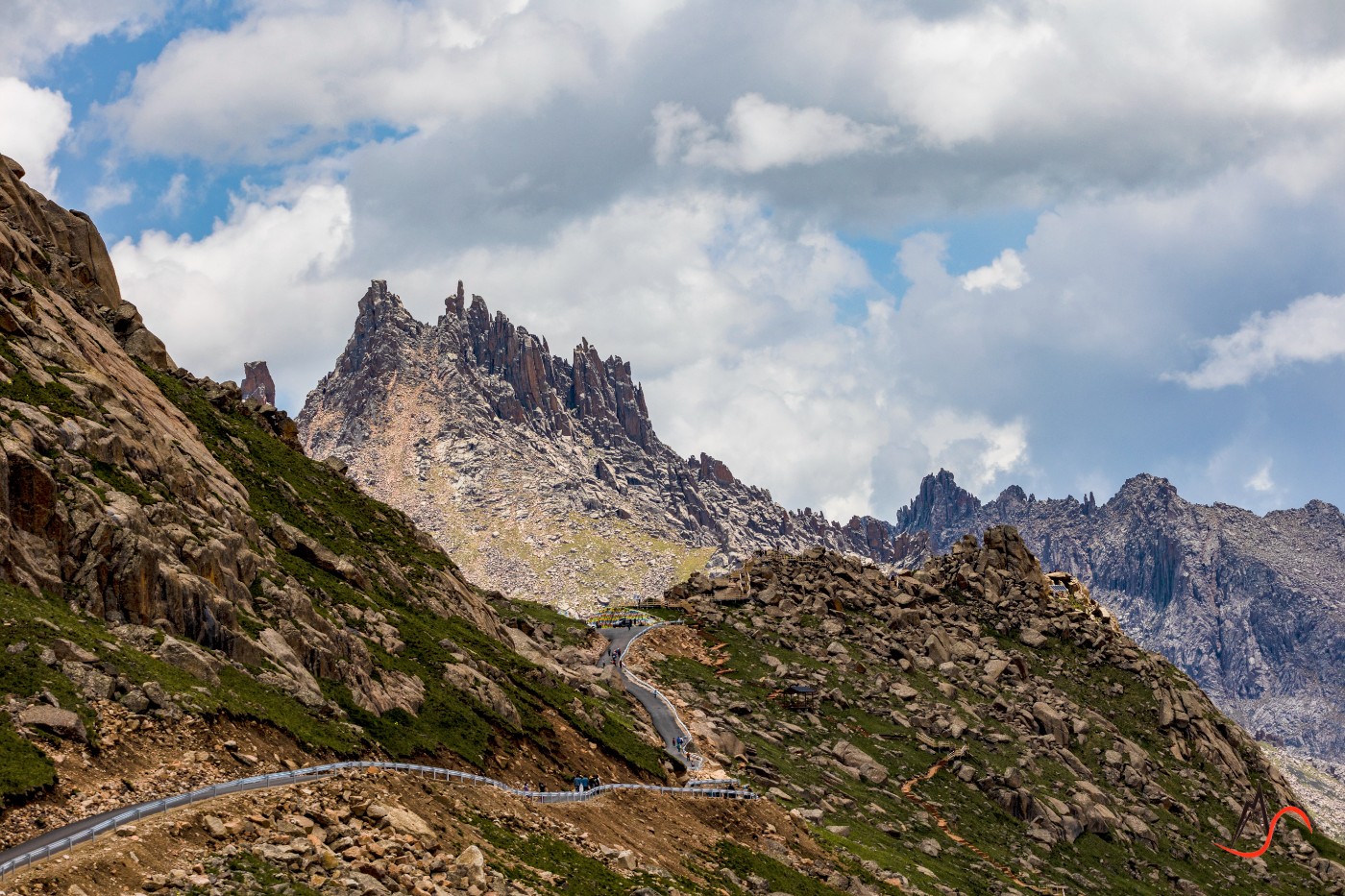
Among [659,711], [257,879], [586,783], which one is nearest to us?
[257,879]

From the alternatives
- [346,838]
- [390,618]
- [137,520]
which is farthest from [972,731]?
[346,838]

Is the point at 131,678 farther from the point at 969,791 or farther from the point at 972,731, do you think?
the point at 972,731

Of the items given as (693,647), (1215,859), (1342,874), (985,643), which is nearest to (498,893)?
(693,647)

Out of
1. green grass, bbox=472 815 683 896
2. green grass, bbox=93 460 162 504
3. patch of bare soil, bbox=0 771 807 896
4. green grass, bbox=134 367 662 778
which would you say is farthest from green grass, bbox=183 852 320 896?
green grass, bbox=93 460 162 504

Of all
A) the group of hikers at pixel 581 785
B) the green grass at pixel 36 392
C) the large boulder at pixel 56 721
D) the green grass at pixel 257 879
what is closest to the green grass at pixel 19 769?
the large boulder at pixel 56 721

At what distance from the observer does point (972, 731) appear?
108 meters

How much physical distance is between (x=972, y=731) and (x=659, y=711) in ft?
112

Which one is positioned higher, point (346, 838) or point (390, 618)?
point (390, 618)

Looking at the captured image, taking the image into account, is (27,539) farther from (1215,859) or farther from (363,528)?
(1215,859)

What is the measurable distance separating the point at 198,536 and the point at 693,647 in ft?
238

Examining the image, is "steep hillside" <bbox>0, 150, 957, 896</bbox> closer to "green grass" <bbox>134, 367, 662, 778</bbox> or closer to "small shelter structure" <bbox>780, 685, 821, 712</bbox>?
"green grass" <bbox>134, 367, 662, 778</bbox>

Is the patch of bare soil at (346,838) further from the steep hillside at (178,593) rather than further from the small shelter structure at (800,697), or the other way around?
the small shelter structure at (800,697)

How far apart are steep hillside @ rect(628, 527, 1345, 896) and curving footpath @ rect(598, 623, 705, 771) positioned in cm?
233
